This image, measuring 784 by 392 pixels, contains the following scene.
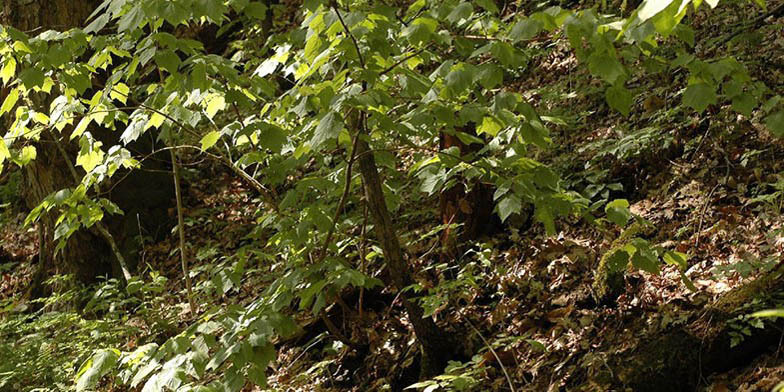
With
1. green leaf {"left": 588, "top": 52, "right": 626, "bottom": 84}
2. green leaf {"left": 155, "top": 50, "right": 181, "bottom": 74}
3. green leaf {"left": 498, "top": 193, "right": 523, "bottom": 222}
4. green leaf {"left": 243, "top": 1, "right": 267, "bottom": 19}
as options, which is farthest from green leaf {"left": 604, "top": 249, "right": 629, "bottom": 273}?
green leaf {"left": 155, "top": 50, "right": 181, "bottom": 74}

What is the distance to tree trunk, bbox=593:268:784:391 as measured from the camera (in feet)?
9.96

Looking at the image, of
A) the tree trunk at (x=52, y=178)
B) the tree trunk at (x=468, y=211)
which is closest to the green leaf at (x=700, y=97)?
the tree trunk at (x=468, y=211)

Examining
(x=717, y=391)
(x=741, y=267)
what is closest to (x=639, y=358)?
(x=717, y=391)

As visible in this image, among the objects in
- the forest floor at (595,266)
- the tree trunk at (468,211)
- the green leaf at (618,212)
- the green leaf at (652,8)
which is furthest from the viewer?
the tree trunk at (468,211)

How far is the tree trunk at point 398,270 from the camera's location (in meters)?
3.43

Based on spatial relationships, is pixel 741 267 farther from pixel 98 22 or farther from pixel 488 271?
pixel 98 22

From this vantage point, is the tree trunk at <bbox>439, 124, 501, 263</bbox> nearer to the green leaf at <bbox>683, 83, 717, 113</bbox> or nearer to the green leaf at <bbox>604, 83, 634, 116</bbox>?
the green leaf at <bbox>604, 83, 634, 116</bbox>

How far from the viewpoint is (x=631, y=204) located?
4582 mm

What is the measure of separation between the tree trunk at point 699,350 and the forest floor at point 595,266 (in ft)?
0.19

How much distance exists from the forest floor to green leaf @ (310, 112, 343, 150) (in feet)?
3.80

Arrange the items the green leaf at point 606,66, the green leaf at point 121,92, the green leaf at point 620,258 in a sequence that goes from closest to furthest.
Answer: the green leaf at point 606,66
the green leaf at point 620,258
the green leaf at point 121,92

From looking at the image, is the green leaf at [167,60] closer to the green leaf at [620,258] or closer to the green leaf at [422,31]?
the green leaf at [422,31]

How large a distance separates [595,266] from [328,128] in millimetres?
2365

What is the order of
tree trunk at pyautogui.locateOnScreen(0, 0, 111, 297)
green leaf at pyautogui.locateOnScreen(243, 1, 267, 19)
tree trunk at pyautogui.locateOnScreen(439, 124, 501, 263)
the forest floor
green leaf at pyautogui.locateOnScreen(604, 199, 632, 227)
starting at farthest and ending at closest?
tree trunk at pyautogui.locateOnScreen(0, 0, 111, 297) < tree trunk at pyautogui.locateOnScreen(439, 124, 501, 263) < the forest floor < green leaf at pyautogui.locateOnScreen(604, 199, 632, 227) < green leaf at pyautogui.locateOnScreen(243, 1, 267, 19)
